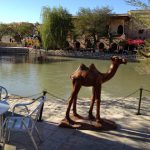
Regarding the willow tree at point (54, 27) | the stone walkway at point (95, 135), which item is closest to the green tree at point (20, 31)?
the willow tree at point (54, 27)

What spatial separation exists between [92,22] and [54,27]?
5.13 m

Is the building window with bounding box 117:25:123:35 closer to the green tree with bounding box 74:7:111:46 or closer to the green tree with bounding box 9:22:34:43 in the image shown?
the green tree with bounding box 74:7:111:46

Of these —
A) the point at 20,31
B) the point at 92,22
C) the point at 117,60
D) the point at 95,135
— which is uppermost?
the point at 92,22

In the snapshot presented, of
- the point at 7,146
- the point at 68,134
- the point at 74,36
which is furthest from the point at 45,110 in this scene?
the point at 74,36

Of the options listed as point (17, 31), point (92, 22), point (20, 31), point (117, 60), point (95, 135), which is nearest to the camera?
point (95, 135)

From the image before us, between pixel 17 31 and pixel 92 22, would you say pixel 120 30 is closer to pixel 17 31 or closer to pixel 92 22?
pixel 92 22

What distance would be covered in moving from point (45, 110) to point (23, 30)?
6115cm

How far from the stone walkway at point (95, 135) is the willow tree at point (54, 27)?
35.8m

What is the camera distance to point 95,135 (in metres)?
7.44

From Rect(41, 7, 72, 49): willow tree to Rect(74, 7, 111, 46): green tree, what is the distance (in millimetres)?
1671

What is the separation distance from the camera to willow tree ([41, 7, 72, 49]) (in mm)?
45000

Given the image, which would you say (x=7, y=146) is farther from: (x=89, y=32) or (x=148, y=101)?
(x=89, y=32)

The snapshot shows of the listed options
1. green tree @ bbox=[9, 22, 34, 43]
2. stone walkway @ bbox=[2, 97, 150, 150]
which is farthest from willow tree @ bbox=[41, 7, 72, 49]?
stone walkway @ bbox=[2, 97, 150, 150]

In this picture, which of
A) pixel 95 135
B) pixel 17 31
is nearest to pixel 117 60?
pixel 95 135
